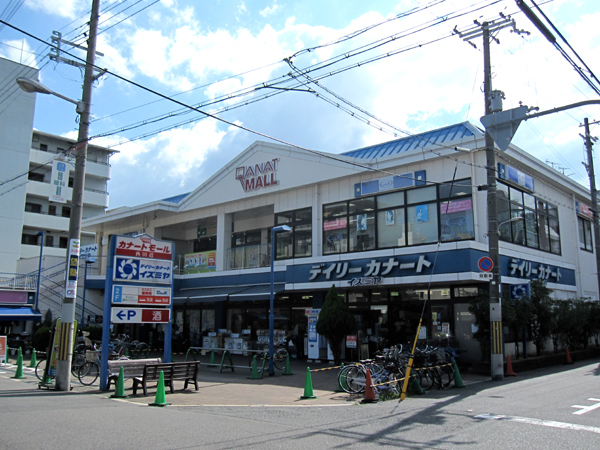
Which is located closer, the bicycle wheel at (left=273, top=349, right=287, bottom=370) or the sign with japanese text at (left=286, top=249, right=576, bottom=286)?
the sign with japanese text at (left=286, top=249, right=576, bottom=286)

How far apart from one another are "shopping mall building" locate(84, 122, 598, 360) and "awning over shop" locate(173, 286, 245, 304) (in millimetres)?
114

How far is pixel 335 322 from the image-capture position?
61.9ft

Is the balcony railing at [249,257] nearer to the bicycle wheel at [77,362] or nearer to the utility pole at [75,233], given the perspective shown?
the bicycle wheel at [77,362]

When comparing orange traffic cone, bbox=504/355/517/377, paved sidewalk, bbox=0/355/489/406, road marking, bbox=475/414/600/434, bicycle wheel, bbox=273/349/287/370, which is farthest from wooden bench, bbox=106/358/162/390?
orange traffic cone, bbox=504/355/517/377

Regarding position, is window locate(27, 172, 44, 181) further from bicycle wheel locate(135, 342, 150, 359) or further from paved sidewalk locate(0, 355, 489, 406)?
paved sidewalk locate(0, 355, 489, 406)

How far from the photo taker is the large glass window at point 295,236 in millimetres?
23016

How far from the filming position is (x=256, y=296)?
73.4ft

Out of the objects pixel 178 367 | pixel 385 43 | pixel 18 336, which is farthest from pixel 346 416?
pixel 18 336

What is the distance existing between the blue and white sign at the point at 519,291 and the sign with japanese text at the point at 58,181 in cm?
1593

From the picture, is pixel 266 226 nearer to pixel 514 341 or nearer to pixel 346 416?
pixel 514 341

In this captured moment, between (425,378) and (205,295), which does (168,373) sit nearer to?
(425,378)

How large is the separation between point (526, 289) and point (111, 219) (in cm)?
2383

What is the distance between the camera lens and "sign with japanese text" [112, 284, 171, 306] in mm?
14328

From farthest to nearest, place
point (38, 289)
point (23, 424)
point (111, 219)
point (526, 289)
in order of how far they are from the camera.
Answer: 1. point (111, 219)
2. point (38, 289)
3. point (526, 289)
4. point (23, 424)
